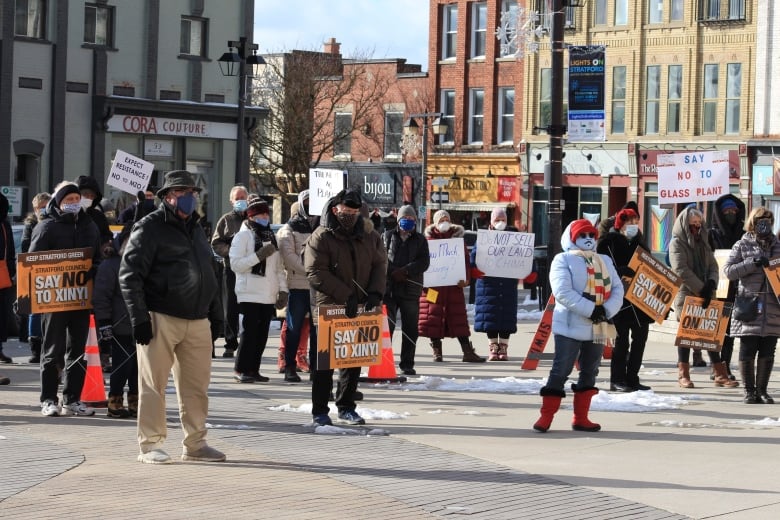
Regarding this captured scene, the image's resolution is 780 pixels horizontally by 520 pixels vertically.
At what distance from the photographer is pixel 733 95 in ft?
157

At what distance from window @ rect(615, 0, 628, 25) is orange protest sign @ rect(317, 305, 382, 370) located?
40.3m

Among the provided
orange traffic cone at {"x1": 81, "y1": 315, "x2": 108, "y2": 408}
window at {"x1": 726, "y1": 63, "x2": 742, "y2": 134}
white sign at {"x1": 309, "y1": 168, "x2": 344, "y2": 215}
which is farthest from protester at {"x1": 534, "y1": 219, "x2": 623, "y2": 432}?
window at {"x1": 726, "y1": 63, "x2": 742, "y2": 134}

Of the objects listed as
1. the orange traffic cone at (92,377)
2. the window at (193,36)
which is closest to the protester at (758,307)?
the orange traffic cone at (92,377)

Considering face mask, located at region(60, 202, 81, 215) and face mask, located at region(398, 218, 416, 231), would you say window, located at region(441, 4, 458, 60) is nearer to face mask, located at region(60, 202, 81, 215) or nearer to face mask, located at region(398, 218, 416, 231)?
face mask, located at region(398, 218, 416, 231)

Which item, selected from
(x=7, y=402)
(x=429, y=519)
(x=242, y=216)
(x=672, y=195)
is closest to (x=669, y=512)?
(x=429, y=519)

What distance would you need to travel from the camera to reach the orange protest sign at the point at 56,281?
490 inches

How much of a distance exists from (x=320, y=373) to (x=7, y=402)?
10.4 ft

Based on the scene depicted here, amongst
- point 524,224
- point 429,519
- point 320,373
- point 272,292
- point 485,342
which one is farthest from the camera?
point 524,224

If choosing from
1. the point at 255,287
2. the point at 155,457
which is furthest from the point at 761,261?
the point at 155,457

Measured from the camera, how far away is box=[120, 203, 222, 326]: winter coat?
10039mm

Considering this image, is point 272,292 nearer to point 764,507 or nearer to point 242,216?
point 242,216

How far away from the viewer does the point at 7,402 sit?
13.3 m

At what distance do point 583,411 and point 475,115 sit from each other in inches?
1752

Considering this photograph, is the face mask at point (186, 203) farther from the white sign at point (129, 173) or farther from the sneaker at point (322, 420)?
the white sign at point (129, 173)
